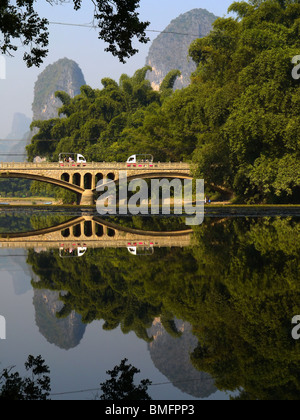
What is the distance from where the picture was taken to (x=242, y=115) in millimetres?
52688

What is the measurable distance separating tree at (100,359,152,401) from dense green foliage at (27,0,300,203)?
42.5m

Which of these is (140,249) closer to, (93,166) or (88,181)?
(93,166)

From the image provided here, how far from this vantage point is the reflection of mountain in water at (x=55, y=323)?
9445 mm

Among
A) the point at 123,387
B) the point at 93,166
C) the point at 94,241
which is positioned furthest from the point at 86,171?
the point at 123,387

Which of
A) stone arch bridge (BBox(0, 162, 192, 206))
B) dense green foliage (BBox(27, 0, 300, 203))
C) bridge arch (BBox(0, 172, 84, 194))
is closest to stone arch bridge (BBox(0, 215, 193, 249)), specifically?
dense green foliage (BBox(27, 0, 300, 203))

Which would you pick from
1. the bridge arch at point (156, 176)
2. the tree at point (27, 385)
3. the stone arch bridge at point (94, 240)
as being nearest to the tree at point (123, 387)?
the tree at point (27, 385)

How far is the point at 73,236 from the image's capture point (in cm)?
2903

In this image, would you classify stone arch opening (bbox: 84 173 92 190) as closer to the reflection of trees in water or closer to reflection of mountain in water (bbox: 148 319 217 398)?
the reflection of trees in water

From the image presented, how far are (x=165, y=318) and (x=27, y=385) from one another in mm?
3624

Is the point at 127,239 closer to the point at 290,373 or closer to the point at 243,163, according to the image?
the point at 290,373

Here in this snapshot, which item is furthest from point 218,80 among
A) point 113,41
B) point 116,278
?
point 116,278
